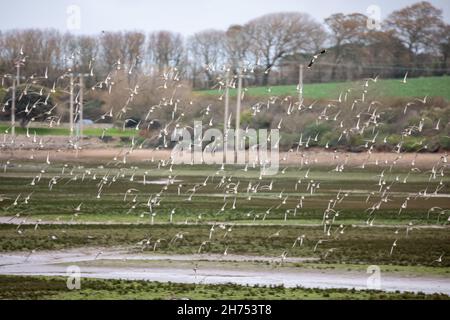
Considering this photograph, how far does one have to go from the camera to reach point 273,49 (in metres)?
56.6

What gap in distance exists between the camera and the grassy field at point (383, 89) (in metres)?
56.1

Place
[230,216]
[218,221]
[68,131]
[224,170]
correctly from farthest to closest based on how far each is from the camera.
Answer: [68,131] < [224,170] < [230,216] < [218,221]

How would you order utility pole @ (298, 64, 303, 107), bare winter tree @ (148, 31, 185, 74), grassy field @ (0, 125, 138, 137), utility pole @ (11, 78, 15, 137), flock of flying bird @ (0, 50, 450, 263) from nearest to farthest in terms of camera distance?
flock of flying bird @ (0, 50, 450, 263) → utility pole @ (11, 78, 15, 137) → grassy field @ (0, 125, 138, 137) → utility pole @ (298, 64, 303, 107) → bare winter tree @ (148, 31, 185, 74)

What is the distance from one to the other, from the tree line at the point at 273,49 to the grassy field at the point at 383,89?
0.70 m

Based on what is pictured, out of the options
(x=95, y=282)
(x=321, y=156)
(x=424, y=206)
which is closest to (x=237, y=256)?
(x=95, y=282)

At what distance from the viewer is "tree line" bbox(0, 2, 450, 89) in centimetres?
5100

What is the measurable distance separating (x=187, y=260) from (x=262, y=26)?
1439 inches

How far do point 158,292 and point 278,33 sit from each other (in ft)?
130

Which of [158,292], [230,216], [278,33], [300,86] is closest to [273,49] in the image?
[278,33]

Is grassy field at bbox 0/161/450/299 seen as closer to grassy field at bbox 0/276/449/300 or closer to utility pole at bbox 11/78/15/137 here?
grassy field at bbox 0/276/449/300

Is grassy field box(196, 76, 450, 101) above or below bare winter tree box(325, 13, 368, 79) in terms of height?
Result: below

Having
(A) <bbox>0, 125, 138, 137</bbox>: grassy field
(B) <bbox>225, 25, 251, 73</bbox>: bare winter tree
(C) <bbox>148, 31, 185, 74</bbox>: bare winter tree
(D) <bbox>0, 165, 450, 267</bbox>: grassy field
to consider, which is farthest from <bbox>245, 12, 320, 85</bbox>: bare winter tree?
(D) <bbox>0, 165, 450, 267</bbox>: grassy field

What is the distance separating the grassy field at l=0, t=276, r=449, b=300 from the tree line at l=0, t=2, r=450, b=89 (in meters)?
31.3

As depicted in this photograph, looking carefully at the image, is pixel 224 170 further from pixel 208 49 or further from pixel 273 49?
pixel 208 49
